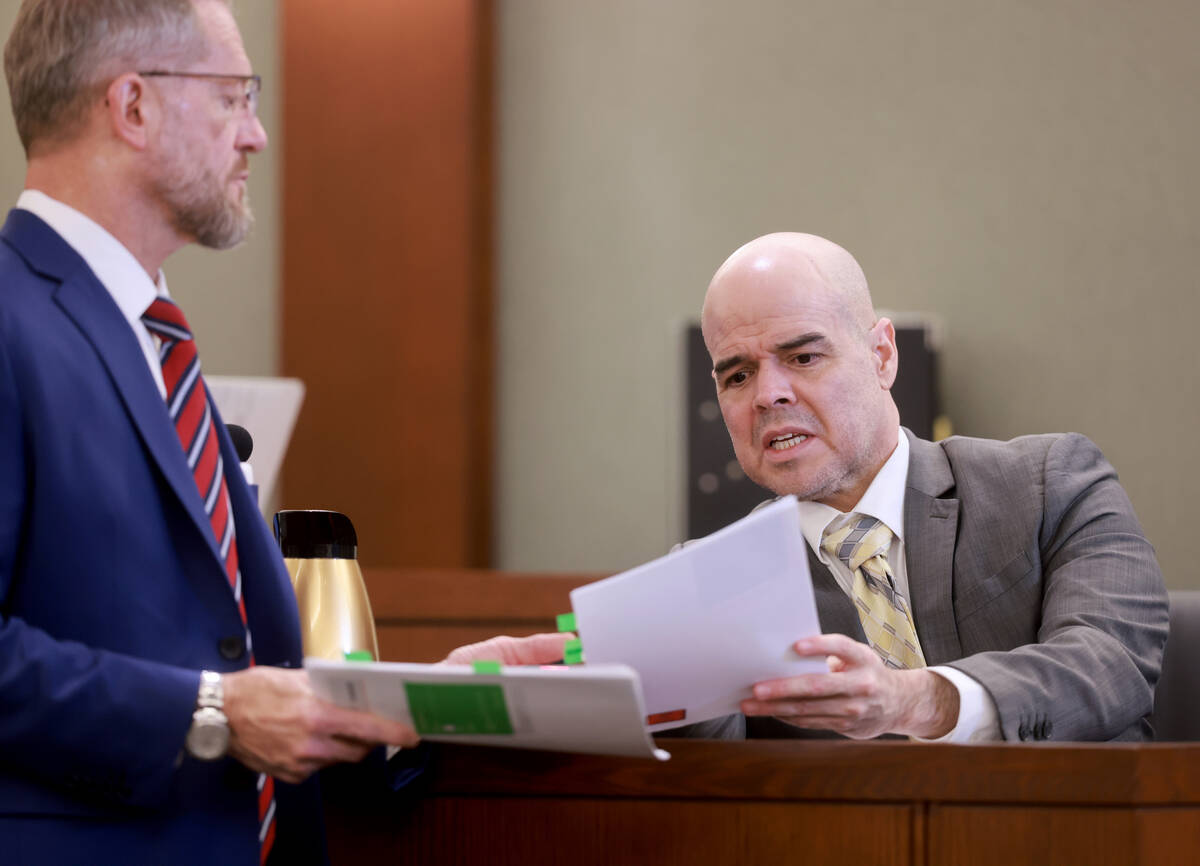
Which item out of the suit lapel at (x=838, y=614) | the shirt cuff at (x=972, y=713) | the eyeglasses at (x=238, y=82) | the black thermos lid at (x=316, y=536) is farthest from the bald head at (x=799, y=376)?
the eyeglasses at (x=238, y=82)

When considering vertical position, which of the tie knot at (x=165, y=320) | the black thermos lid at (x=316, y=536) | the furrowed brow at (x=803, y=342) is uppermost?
the tie knot at (x=165, y=320)

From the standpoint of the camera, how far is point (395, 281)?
186 inches

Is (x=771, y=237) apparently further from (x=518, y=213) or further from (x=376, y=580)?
(x=518, y=213)

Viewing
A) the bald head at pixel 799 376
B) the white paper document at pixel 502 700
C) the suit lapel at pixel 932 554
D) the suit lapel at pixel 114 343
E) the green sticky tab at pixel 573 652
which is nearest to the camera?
the white paper document at pixel 502 700

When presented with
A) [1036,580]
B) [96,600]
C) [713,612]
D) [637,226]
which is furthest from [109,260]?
[637,226]

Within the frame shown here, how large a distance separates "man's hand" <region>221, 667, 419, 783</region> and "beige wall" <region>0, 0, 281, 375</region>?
3.95 m

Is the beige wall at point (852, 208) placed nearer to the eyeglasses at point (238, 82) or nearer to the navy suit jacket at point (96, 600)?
the eyeglasses at point (238, 82)

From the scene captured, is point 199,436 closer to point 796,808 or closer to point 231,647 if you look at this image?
point 231,647

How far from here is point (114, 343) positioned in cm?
115

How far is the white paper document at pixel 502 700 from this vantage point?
1.02 meters

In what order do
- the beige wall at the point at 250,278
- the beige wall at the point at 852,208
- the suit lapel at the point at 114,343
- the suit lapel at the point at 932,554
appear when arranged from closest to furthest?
the suit lapel at the point at 114,343 → the suit lapel at the point at 932,554 → the beige wall at the point at 852,208 → the beige wall at the point at 250,278

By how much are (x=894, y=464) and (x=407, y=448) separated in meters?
3.09

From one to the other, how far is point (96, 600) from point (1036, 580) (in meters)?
1.19

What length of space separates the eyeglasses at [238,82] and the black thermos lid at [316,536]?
451 millimetres
